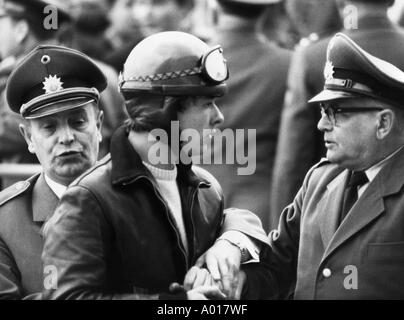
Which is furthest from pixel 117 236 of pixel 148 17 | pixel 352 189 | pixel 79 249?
pixel 148 17

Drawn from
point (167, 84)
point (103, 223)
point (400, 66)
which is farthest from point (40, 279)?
point (400, 66)

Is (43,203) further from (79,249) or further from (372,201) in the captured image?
(372,201)

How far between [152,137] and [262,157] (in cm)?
230

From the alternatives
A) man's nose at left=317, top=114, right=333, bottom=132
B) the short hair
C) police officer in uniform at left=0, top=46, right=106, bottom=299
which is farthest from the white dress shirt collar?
the short hair

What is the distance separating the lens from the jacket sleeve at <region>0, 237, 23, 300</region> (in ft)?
15.3

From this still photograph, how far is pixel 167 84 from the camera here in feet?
15.0

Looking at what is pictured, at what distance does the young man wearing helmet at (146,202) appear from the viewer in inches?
171

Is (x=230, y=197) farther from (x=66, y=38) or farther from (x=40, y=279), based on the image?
(x=40, y=279)

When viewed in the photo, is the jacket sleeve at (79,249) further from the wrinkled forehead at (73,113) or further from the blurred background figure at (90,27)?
the blurred background figure at (90,27)

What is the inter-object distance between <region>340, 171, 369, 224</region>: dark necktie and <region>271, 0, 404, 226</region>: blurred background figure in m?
1.35

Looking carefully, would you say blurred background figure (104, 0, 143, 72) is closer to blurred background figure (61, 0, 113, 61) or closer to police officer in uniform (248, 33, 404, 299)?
blurred background figure (61, 0, 113, 61)

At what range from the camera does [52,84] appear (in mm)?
4973

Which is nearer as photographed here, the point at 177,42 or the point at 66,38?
the point at 177,42

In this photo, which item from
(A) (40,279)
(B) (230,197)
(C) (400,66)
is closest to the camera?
(A) (40,279)
